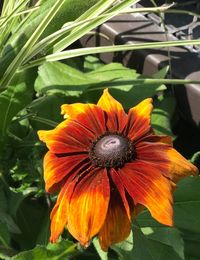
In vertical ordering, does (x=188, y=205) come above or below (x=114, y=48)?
below

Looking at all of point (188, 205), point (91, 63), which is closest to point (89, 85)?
point (91, 63)

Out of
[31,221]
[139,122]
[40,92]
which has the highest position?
[139,122]

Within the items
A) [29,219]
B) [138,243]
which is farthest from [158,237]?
[29,219]

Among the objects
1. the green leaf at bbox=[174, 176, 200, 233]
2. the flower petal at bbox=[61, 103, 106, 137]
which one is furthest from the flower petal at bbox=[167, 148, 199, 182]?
the green leaf at bbox=[174, 176, 200, 233]

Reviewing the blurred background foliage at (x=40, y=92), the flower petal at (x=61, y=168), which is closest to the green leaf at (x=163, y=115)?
the blurred background foliage at (x=40, y=92)

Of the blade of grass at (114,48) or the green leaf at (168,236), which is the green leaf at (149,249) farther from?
the blade of grass at (114,48)

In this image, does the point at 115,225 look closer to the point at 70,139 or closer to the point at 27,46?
the point at 70,139

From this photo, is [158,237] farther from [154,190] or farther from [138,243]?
[154,190]
